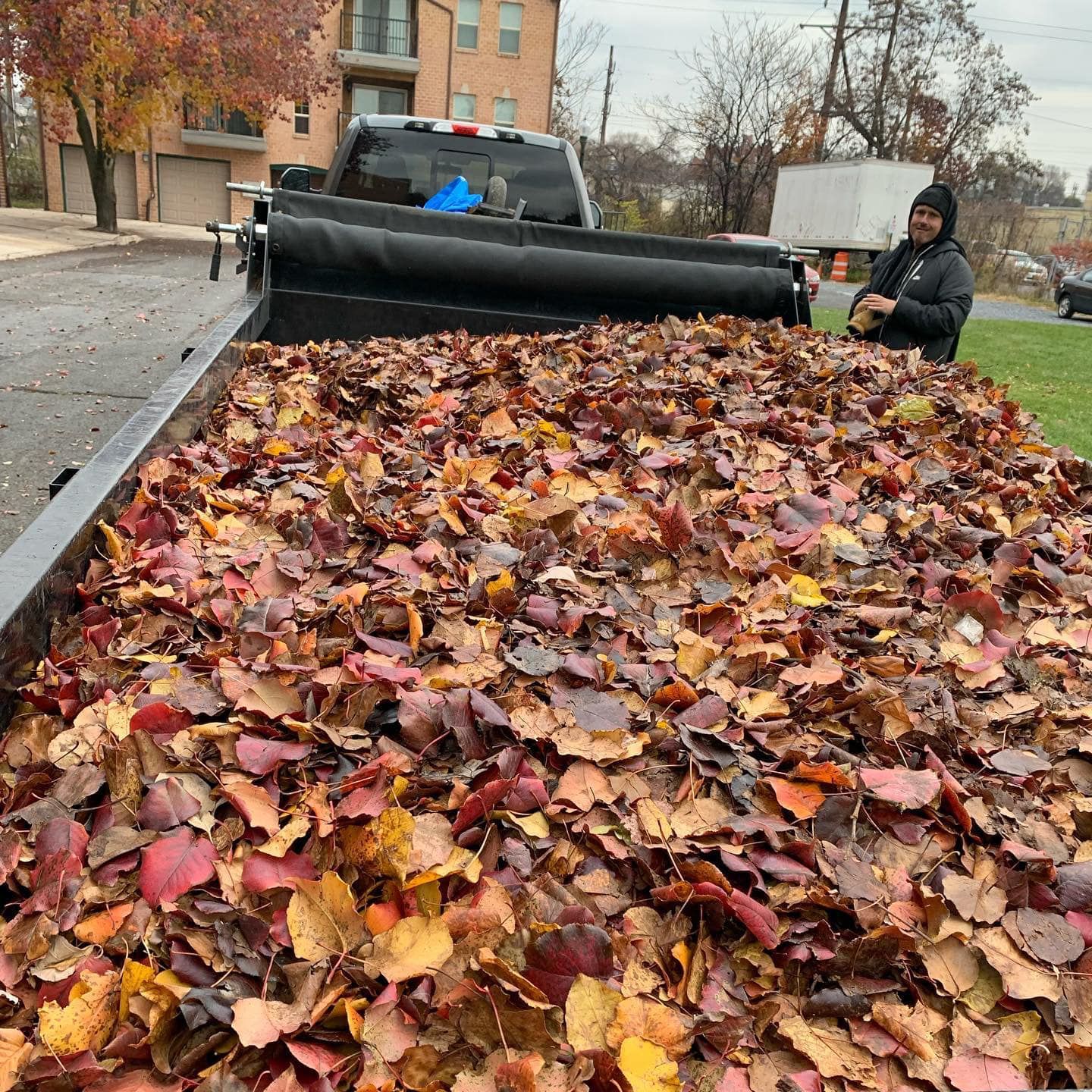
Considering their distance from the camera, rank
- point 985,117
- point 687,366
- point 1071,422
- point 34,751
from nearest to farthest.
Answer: point 34,751 < point 687,366 < point 1071,422 < point 985,117

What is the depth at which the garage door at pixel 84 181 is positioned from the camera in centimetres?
3219

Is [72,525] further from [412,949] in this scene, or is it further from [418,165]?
[418,165]

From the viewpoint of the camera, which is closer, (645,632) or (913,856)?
(913,856)

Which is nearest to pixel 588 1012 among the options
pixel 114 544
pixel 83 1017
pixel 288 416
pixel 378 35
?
pixel 83 1017

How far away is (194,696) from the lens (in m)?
1.65

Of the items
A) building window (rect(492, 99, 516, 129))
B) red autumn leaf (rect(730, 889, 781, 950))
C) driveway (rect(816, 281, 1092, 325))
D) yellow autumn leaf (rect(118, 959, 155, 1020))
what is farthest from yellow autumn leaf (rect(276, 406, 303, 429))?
building window (rect(492, 99, 516, 129))

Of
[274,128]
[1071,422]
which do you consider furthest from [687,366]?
[274,128]

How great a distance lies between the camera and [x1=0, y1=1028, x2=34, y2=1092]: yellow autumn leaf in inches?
42.2

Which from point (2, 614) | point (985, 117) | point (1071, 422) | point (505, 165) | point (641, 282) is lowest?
point (1071, 422)

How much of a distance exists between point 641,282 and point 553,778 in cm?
374

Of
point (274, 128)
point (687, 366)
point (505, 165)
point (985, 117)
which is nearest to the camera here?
point (687, 366)

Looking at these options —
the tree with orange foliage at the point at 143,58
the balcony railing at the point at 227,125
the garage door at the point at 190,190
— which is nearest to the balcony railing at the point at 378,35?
the balcony railing at the point at 227,125

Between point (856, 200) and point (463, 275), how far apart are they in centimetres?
2477

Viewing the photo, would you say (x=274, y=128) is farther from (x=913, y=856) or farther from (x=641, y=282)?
(x=913, y=856)
